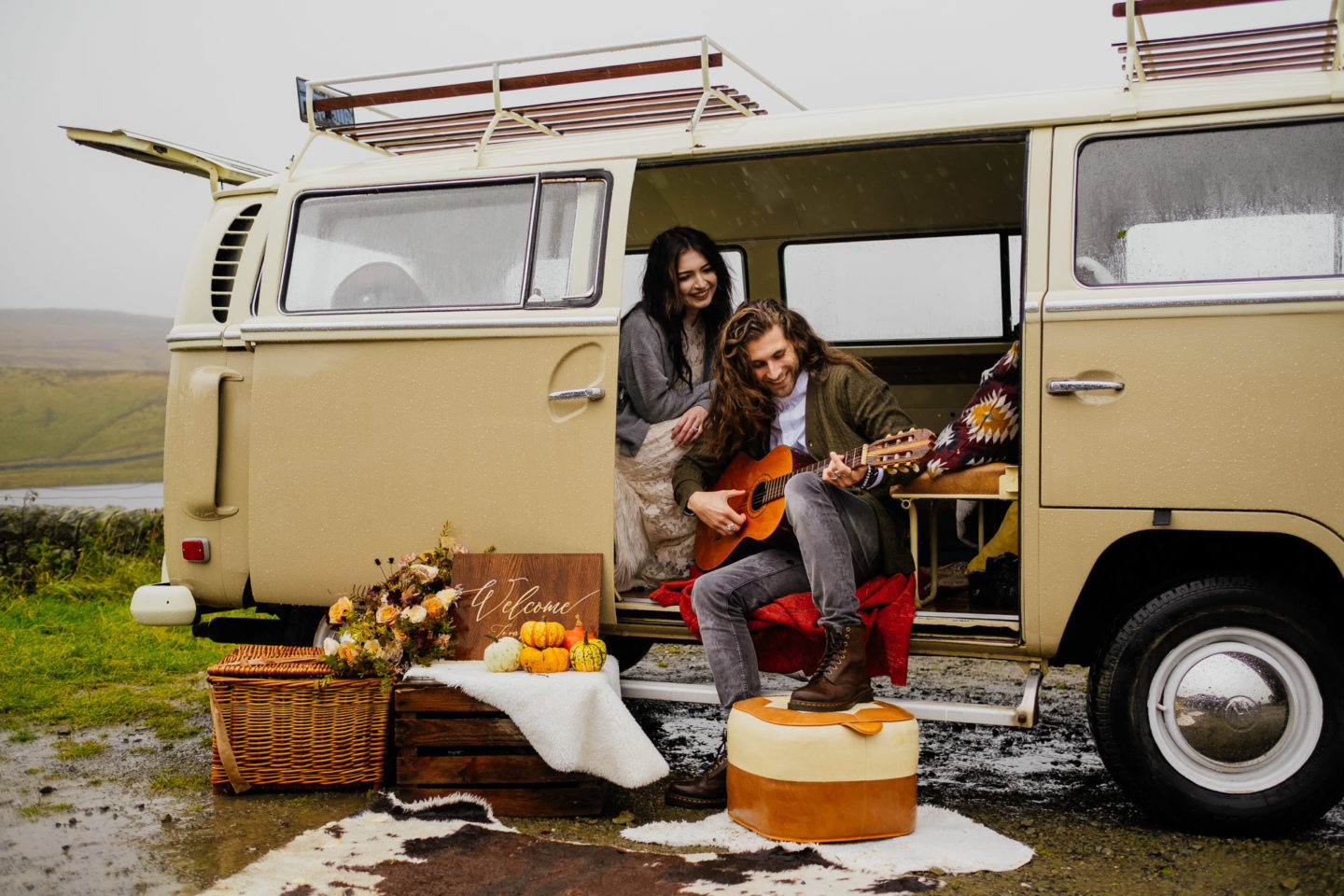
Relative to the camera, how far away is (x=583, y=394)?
4418mm

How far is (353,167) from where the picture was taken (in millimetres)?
5070

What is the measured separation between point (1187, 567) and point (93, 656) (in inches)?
251

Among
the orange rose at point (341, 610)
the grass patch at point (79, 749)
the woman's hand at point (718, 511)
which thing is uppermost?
the woman's hand at point (718, 511)

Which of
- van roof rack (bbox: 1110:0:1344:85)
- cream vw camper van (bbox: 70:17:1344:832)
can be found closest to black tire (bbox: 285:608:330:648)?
cream vw camper van (bbox: 70:17:1344:832)

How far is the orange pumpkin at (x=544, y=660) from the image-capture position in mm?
4227

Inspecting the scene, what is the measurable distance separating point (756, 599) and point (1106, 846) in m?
1.43

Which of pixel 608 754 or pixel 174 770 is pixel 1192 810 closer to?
pixel 608 754

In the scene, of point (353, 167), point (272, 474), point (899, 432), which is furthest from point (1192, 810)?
point (353, 167)

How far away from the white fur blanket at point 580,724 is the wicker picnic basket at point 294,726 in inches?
24.6

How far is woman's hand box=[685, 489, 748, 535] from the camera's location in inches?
175

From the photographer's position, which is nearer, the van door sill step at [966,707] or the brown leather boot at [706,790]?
the van door sill step at [966,707]

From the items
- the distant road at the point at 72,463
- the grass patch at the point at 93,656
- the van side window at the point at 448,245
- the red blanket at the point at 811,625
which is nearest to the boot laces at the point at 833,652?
the red blanket at the point at 811,625

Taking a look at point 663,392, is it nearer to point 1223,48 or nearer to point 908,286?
point 908,286

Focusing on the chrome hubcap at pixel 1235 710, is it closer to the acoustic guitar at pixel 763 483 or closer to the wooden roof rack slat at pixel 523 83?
the acoustic guitar at pixel 763 483
